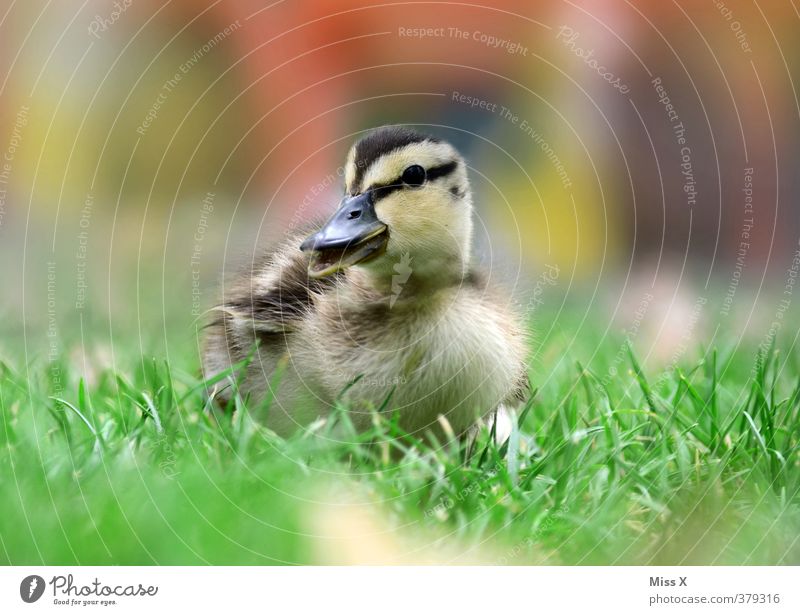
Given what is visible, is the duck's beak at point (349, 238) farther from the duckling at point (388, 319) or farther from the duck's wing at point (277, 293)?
the duck's wing at point (277, 293)

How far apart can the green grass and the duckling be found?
2.2 inches

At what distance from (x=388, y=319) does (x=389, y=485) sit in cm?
32

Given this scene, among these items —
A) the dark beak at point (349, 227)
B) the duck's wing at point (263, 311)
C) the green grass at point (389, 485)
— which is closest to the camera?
the green grass at point (389, 485)

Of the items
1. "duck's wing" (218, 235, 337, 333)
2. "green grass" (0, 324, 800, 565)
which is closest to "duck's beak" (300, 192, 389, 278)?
"duck's wing" (218, 235, 337, 333)

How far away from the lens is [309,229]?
177cm

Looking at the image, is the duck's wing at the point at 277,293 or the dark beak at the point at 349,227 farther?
the duck's wing at the point at 277,293

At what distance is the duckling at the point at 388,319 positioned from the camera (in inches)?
60.3

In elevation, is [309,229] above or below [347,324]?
above

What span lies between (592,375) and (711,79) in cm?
65
